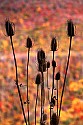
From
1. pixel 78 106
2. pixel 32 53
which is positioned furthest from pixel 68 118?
pixel 32 53

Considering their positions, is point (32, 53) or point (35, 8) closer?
point (32, 53)

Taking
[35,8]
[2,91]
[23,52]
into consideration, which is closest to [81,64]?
[23,52]

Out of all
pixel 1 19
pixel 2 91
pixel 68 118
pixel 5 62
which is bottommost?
pixel 68 118

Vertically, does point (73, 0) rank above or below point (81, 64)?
above

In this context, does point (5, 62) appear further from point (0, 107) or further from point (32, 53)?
point (0, 107)

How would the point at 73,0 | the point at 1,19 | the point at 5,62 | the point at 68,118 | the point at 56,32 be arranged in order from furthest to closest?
the point at 73,0 < the point at 1,19 < the point at 56,32 < the point at 5,62 < the point at 68,118

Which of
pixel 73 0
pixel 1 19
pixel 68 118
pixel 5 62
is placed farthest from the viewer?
pixel 73 0

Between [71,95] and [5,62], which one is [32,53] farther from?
[71,95]
